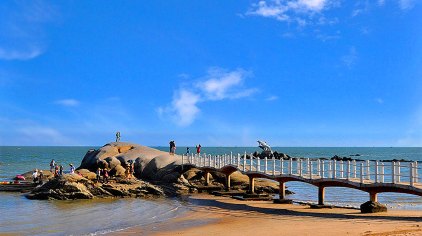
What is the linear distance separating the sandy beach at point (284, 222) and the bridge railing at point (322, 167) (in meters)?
1.61

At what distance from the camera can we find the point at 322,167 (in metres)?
24.2

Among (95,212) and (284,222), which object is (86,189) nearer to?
(95,212)

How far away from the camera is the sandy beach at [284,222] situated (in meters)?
16.8

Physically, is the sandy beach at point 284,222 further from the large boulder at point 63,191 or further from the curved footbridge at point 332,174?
the large boulder at point 63,191

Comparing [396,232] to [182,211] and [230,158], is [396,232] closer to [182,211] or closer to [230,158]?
[182,211]

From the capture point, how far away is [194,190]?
35062 millimetres

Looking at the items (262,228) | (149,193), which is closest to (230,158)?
(149,193)

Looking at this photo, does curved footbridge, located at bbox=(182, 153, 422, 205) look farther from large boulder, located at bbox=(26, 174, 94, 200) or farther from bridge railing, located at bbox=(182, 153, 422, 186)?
large boulder, located at bbox=(26, 174, 94, 200)

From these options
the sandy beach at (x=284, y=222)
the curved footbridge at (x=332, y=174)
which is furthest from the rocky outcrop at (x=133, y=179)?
the sandy beach at (x=284, y=222)

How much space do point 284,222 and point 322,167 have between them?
561cm

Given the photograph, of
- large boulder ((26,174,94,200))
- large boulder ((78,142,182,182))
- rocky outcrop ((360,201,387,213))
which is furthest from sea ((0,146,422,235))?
large boulder ((78,142,182,182))

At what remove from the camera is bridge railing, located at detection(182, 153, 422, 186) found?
2011 cm

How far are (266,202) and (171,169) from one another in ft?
44.7

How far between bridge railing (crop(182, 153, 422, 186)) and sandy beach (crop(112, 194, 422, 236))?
161 centimetres
